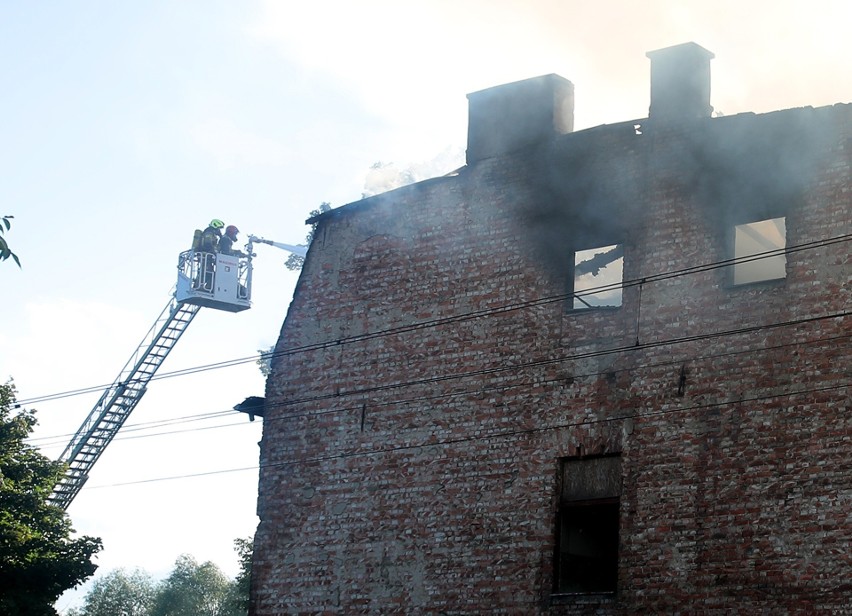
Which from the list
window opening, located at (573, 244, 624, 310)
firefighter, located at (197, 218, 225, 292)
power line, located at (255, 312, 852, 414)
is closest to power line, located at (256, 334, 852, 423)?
power line, located at (255, 312, 852, 414)

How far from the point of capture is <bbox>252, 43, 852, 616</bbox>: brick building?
1505 centimetres

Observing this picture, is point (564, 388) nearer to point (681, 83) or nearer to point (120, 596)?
point (681, 83)

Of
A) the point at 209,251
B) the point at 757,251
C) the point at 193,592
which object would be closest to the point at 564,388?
the point at 757,251

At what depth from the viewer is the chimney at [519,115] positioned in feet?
59.7

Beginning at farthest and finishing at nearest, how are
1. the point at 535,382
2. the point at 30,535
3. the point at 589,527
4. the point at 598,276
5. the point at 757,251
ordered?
the point at 30,535, the point at 598,276, the point at 535,382, the point at 757,251, the point at 589,527

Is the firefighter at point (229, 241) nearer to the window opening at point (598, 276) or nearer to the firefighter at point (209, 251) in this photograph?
the firefighter at point (209, 251)

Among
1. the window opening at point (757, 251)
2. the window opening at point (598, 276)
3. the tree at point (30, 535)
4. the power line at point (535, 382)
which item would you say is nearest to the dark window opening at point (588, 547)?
the power line at point (535, 382)

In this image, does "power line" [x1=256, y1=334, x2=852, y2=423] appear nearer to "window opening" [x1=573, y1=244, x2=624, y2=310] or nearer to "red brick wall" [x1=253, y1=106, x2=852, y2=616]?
"red brick wall" [x1=253, y1=106, x2=852, y2=616]

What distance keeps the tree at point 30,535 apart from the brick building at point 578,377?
39.3 ft

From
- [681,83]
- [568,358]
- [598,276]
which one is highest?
[681,83]

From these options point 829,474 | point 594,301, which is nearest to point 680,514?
point 829,474

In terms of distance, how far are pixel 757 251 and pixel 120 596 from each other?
58114mm

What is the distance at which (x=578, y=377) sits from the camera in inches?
659

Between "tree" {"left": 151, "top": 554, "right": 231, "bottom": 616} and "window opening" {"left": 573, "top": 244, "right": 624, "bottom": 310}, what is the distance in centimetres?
5195
